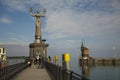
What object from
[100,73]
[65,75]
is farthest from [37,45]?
[65,75]

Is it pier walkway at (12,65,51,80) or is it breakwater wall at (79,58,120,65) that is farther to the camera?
breakwater wall at (79,58,120,65)

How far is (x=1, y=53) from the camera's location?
79000mm

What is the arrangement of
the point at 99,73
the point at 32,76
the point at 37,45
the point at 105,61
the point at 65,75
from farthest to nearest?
the point at 105,61 < the point at 99,73 < the point at 37,45 < the point at 32,76 < the point at 65,75

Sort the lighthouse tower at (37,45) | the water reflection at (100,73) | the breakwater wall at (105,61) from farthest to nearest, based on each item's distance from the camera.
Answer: the breakwater wall at (105,61)
the water reflection at (100,73)
the lighthouse tower at (37,45)

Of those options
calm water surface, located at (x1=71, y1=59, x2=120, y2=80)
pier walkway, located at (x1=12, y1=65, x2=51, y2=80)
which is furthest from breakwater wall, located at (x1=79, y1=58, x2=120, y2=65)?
pier walkway, located at (x1=12, y1=65, x2=51, y2=80)

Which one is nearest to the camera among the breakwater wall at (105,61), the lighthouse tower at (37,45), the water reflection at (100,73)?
the lighthouse tower at (37,45)

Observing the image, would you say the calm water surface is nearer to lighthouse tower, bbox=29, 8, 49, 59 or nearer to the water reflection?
the water reflection

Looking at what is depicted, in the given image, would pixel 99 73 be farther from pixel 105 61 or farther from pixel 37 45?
pixel 105 61

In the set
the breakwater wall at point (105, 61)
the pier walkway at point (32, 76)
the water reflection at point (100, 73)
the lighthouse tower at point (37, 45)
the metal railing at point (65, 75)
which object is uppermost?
the lighthouse tower at point (37, 45)

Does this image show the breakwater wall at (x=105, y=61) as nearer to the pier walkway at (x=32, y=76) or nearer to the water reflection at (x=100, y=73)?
the water reflection at (x=100, y=73)

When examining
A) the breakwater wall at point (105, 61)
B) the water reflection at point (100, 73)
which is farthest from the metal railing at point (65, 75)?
the breakwater wall at point (105, 61)

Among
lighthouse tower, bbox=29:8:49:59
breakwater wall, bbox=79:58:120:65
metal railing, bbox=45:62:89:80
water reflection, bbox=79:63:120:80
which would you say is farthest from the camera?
breakwater wall, bbox=79:58:120:65

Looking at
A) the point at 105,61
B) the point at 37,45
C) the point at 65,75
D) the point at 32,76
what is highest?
the point at 37,45

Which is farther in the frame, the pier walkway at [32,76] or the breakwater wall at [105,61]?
the breakwater wall at [105,61]
